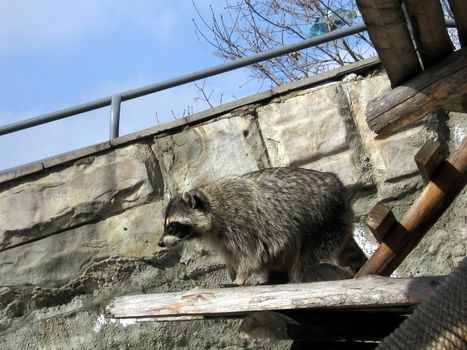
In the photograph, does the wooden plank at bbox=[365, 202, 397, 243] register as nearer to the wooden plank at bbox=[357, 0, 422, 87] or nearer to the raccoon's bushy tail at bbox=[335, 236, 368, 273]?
the wooden plank at bbox=[357, 0, 422, 87]

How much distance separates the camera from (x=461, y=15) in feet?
9.50

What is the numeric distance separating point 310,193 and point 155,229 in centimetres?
96

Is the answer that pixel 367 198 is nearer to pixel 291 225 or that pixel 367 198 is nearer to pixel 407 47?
pixel 291 225

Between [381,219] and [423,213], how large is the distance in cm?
22

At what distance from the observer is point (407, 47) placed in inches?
115

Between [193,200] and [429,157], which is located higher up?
[193,200]

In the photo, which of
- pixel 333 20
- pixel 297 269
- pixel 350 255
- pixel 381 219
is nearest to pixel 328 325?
pixel 381 219

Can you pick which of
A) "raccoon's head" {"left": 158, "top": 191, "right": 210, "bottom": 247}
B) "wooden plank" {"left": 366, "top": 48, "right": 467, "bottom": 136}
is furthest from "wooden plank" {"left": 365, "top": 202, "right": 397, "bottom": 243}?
"raccoon's head" {"left": 158, "top": 191, "right": 210, "bottom": 247}

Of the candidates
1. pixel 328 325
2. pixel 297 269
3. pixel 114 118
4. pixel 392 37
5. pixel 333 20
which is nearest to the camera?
pixel 392 37

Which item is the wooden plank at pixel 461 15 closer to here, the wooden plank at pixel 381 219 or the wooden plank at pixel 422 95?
the wooden plank at pixel 422 95

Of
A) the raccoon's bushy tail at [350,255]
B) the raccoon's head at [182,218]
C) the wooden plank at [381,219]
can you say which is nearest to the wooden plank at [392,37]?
the wooden plank at [381,219]

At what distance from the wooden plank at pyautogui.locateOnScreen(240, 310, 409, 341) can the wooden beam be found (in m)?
0.32

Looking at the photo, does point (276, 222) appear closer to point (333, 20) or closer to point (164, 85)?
point (164, 85)

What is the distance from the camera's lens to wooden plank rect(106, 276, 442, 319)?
10.3ft
